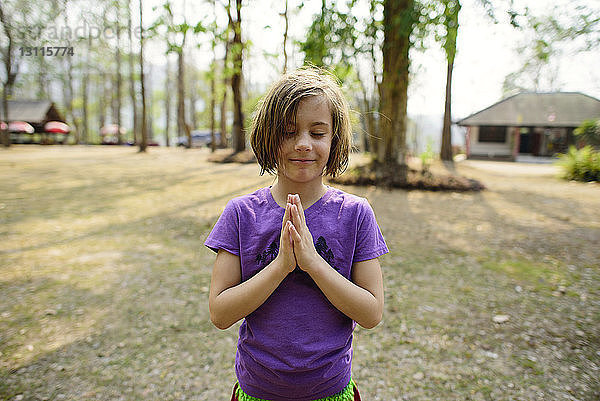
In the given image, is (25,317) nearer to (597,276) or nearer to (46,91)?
(597,276)

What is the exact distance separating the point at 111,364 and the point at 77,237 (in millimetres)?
3740

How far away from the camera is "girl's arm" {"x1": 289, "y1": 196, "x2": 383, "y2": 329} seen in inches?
46.3

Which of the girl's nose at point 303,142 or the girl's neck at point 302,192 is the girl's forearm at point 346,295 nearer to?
the girl's neck at point 302,192

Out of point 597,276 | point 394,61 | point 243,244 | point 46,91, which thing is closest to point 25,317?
point 243,244

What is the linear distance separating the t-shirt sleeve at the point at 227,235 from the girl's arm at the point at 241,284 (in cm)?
3

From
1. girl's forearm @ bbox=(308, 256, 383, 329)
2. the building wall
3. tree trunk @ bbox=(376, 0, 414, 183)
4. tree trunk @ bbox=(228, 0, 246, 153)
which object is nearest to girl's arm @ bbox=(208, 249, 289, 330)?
girl's forearm @ bbox=(308, 256, 383, 329)

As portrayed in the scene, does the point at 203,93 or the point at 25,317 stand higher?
the point at 203,93

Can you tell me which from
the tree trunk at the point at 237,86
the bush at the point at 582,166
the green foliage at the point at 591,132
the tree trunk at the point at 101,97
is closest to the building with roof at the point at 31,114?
the tree trunk at the point at 101,97

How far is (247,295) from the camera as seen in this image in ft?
4.09

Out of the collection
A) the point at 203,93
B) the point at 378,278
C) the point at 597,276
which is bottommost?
the point at 597,276

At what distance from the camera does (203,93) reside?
4431 cm

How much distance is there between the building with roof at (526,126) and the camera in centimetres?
2983

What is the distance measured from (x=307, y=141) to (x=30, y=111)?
46.2 meters

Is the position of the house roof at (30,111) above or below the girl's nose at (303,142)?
A: above
